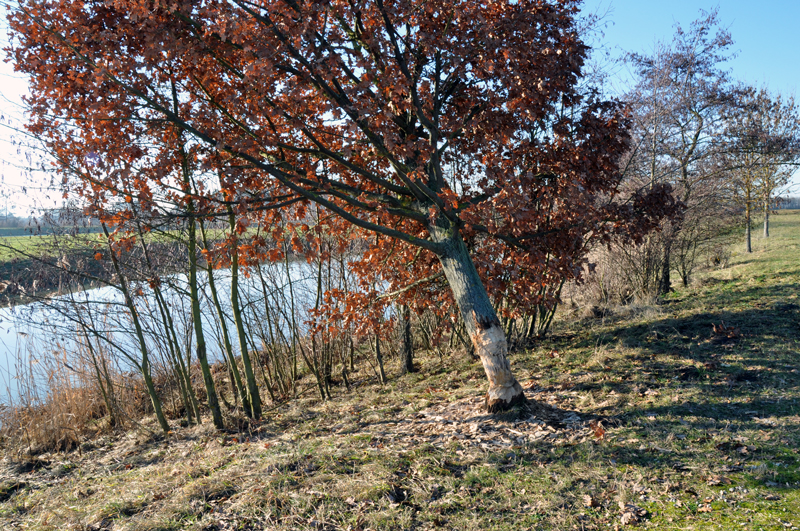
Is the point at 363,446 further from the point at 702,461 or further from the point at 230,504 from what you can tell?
the point at 702,461

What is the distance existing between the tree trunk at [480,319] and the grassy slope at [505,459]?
0.31 m

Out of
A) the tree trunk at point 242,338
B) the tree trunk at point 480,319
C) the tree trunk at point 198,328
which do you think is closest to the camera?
the tree trunk at point 480,319

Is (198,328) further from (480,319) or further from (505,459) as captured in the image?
(505,459)

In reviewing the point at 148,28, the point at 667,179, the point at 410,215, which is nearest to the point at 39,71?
the point at 148,28

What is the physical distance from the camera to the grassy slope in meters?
3.17

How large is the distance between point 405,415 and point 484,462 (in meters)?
1.68

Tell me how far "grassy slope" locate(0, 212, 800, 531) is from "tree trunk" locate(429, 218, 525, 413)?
1.01 ft

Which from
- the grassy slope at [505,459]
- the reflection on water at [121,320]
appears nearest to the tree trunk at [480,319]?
the grassy slope at [505,459]

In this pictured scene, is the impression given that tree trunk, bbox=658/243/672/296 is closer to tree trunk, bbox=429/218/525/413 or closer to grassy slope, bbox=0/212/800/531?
grassy slope, bbox=0/212/800/531

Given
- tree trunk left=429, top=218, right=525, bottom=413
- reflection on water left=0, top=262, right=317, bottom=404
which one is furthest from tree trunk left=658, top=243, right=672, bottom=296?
reflection on water left=0, top=262, right=317, bottom=404

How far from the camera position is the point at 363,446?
14.6ft

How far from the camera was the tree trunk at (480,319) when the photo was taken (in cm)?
469

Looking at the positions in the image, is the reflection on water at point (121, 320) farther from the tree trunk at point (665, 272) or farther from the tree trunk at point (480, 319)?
the tree trunk at point (665, 272)

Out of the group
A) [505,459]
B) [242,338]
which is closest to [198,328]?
[242,338]
